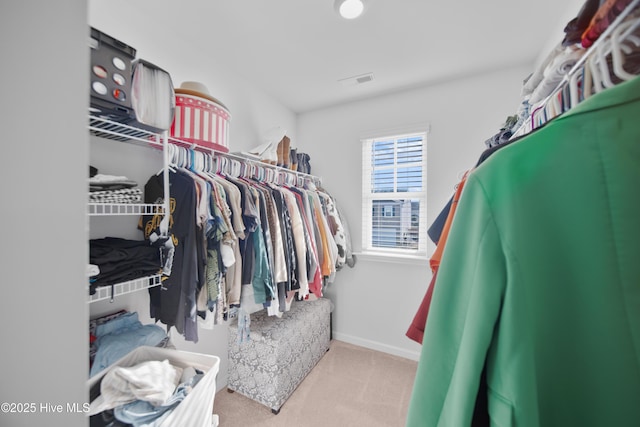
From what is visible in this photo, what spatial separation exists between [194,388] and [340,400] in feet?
3.84

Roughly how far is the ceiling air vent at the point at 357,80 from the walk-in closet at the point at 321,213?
40mm

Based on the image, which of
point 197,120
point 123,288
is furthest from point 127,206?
point 197,120

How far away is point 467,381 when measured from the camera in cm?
39

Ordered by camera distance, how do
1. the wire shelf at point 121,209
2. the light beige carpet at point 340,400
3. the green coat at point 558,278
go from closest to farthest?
the green coat at point 558,278, the wire shelf at point 121,209, the light beige carpet at point 340,400

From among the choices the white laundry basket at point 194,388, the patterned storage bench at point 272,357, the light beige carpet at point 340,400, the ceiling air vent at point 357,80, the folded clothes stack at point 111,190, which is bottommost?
the light beige carpet at point 340,400

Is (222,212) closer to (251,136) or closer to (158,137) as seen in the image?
(158,137)

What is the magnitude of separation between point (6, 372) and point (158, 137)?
3.77 feet

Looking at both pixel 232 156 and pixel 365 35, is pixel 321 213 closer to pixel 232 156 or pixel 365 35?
pixel 232 156

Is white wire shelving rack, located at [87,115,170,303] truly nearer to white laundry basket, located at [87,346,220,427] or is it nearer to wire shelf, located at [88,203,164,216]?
wire shelf, located at [88,203,164,216]

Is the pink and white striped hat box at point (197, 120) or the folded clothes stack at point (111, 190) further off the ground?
the pink and white striped hat box at point (197, 120)

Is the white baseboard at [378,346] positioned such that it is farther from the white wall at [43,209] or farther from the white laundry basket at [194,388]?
the white wall at [43,209]

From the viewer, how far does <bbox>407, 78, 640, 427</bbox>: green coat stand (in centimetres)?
37

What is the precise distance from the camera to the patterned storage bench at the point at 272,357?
4.99 ft

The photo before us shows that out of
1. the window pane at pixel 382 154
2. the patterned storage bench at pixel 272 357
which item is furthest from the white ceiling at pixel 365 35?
the patterned storage bench at pixel 272 357
